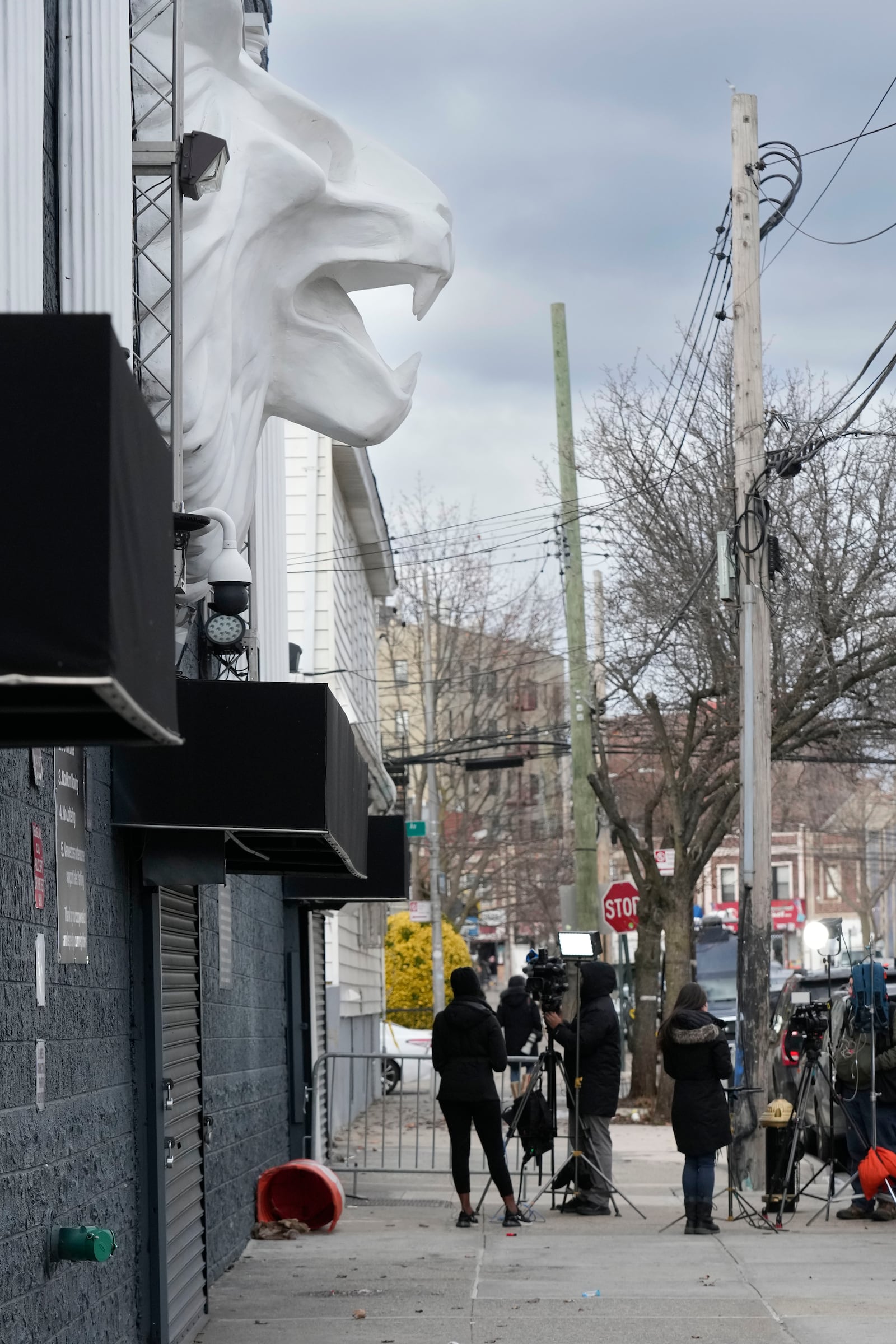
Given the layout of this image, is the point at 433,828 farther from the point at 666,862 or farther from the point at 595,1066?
the point at 595,1066

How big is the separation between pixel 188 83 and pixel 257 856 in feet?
13.3

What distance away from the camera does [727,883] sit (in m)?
85.4

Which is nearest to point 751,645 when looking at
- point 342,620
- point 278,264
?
point 278,264

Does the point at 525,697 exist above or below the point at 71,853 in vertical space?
above

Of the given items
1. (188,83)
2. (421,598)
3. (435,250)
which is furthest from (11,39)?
(421,598)

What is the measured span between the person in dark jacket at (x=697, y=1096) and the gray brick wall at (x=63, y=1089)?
19.3 feet

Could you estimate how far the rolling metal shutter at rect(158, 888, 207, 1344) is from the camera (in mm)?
7945

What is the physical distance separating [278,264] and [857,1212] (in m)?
8.42

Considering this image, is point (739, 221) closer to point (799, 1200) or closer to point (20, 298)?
point (799, 1200)

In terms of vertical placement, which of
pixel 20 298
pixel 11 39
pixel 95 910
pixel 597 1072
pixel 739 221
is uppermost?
pixel 739 221

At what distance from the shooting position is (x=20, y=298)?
5.75 meters

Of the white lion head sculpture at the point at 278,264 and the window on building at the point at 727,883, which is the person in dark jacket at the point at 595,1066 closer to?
the white lion head sculpture at the point at 278,264

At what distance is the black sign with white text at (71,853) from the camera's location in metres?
6.14

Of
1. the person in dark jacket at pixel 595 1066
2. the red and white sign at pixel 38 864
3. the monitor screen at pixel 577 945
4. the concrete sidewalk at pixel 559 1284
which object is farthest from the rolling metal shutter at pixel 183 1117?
the monitor screen at pixel 577 945
